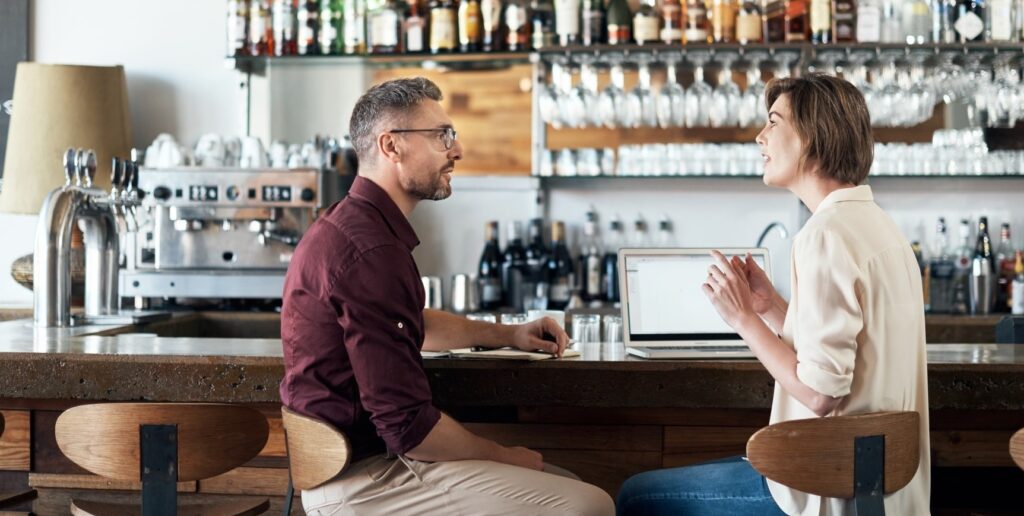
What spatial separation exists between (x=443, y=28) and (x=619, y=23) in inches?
28.5

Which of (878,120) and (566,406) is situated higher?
(878,120)

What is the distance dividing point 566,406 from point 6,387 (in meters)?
1.20

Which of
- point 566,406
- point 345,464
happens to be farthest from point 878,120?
point 345,464

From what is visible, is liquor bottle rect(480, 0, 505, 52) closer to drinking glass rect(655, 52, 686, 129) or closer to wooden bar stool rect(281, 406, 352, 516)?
drinking glass rect(655, 52, 686, 129)

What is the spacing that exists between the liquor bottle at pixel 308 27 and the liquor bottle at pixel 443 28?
1.61ft

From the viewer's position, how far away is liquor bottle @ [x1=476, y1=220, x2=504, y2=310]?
4.98 m

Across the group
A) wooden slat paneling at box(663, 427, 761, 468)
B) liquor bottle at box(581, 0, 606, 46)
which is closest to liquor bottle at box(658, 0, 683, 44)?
liquor bottle at box(581, 0, 606, 46)

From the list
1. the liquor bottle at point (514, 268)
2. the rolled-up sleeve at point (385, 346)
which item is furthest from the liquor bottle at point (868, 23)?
the rolled-up sleeve at point (385, 346)

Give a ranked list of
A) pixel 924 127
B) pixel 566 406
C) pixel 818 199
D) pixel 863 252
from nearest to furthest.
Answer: pixel 863 252 → pixel 818 199 → pixel 566 406 → pixel 924 127

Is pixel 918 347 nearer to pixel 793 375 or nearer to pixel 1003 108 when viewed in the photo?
pixel 793 375

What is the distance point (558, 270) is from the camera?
16.7ft

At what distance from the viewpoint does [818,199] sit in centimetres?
209

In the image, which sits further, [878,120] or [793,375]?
[878,120]

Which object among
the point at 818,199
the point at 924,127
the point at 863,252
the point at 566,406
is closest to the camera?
the point at 863,252
